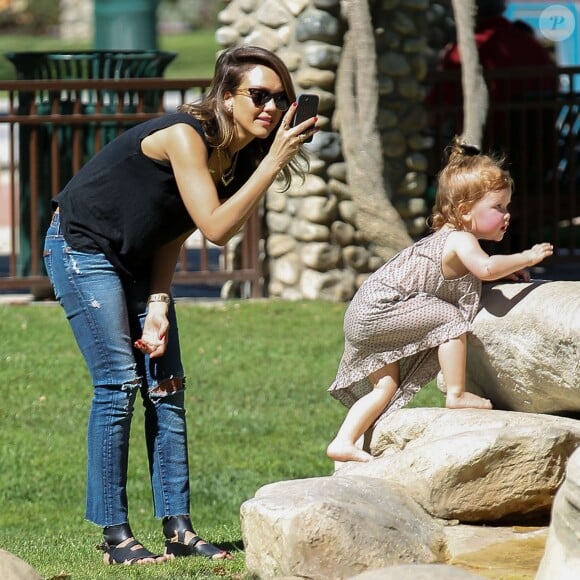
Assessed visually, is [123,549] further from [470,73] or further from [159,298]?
[470,73]

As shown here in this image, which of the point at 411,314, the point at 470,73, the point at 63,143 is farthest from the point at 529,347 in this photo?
the point at 63,143

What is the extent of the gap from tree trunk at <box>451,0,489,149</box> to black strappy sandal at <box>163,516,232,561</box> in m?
2.85

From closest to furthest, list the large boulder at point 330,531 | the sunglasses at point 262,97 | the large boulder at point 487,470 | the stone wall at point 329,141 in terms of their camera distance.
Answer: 1. the large boulder at point 330,531
2. the large boulder at point 487,470
3. the sunglasses at point 262,97
4. the stone wall at point 329,141

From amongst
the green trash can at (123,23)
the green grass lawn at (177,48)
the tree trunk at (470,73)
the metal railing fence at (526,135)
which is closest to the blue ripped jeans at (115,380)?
the tree trunk at (470,73)

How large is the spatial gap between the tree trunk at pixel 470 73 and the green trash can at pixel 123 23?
550 cm

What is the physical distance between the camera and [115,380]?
4105mm

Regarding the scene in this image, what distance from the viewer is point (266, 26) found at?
8.76 metres

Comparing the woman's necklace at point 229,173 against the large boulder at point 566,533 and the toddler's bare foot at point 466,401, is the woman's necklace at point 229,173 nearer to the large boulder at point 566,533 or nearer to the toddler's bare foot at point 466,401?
the toddler's bare foot at point 466,401

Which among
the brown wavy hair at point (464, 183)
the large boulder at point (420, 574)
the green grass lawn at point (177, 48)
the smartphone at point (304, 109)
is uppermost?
the green grass lawn at point (177, 48)

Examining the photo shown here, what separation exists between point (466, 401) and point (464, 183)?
2.30 feet

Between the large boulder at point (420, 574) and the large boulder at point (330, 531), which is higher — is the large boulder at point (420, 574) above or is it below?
above

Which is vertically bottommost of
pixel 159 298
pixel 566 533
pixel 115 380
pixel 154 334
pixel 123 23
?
pixel 566 533

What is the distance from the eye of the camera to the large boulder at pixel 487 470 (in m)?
3.71

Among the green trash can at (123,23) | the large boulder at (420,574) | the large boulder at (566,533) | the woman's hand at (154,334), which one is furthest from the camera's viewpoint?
the green trash can at (123,23)
